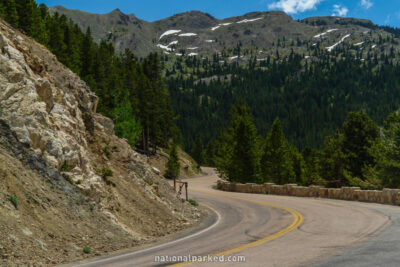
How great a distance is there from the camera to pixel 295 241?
37.7 feet

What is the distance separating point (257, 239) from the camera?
12.5m

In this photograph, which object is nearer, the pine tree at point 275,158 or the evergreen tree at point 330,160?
the evergreen tree at point 330,160

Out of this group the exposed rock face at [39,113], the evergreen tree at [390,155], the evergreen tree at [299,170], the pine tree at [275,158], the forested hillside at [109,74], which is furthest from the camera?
the evergreen tree at [299,170]

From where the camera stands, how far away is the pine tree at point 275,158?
51.6 m

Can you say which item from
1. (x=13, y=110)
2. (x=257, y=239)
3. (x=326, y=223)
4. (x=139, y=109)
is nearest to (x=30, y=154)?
(x=13, y=110)

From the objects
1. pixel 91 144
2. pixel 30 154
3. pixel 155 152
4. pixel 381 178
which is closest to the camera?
pixel 30 154

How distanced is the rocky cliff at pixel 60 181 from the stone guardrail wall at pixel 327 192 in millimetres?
12604

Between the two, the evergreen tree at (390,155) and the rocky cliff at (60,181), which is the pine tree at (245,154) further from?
the rocky cliff at (60,181)

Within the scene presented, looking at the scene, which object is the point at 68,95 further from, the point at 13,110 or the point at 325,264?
the point at 325,264

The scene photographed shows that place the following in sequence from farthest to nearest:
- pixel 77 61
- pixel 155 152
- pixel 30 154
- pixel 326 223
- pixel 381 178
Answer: pixel 155 152 → pixel 77 61 → pixel 381 178 → pixel 326 223 → pixel 30 154

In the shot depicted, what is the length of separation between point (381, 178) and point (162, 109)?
4207 cm

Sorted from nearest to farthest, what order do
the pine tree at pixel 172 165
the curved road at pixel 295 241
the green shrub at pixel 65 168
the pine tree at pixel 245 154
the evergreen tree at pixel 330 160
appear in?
the curved road at pixel 295 241 < the green shrub at pixel 65 168 < the evergreen tree at pixel 330 160 < the pine tree at pixel 245 154 < the pine tree at pixel 172 165

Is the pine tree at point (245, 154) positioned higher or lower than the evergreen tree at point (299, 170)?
higher

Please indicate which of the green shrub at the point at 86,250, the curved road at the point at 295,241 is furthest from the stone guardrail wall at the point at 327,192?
the green shrub at the point at 86,250
